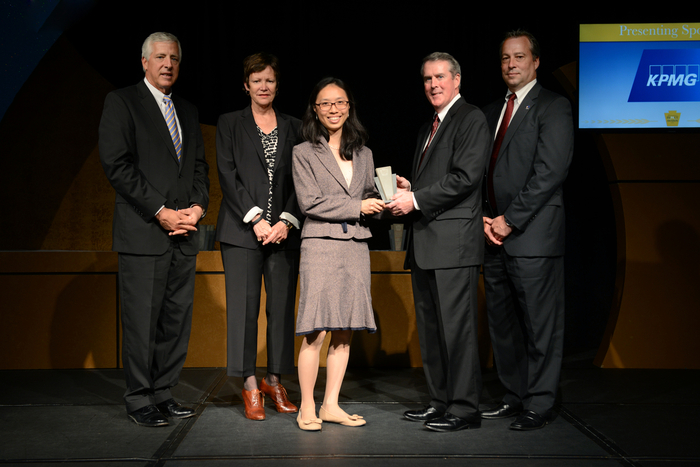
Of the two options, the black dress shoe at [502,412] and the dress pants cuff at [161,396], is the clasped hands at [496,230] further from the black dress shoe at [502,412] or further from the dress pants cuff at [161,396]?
the dress pants cuff at [161,396]

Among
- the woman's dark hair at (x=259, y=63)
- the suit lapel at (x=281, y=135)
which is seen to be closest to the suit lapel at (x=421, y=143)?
the suit lapel at (x=281, y=135)

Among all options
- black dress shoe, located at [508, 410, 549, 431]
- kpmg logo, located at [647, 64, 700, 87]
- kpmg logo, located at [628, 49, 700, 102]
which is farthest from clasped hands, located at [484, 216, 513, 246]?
kpmg logo, located at [647, 64, 700, 87]

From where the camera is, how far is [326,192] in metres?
2.75

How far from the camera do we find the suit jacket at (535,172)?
2.81 metres

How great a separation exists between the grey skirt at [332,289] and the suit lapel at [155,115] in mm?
905

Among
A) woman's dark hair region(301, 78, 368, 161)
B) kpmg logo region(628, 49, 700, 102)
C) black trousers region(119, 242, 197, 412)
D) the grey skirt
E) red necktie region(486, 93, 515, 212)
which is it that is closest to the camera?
the grey skirt

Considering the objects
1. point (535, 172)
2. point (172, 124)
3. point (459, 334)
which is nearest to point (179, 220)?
point (172, 124)

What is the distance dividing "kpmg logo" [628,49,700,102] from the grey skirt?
272cm

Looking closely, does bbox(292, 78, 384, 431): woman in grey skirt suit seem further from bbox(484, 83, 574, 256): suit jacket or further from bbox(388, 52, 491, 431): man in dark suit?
bbox(484, 83, 574, 256): suit jacket

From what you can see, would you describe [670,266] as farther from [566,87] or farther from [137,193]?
[137,193]

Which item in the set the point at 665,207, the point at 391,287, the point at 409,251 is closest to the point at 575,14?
the point at 665,207

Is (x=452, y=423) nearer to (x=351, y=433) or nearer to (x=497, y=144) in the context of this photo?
(x=351, y=433)

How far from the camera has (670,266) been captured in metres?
4.15

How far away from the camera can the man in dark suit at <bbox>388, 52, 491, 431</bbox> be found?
2.72m
